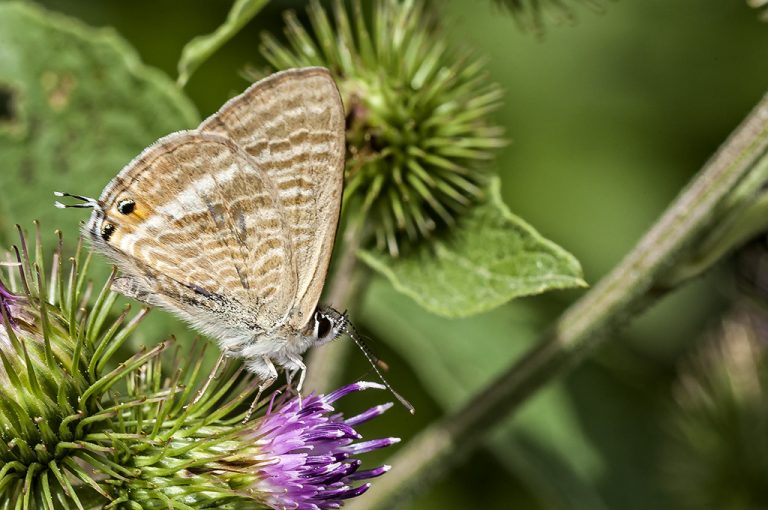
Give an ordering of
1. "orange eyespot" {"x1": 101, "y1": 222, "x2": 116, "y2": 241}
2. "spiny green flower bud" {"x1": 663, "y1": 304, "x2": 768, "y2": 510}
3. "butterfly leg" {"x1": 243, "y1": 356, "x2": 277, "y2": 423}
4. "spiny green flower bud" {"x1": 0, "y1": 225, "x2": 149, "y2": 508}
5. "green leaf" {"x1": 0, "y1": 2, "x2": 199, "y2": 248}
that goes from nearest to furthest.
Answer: "spiny green flower bud" {"x1": 0, "y1": 225, "x2": 149, "y2": 508}
"butterfly leg" {"x1": 243, "y1": 356, "x2": 277, "y2": 423}
"orange eyespot" {"x1": 101, "y1": 222, "x2": 116, "y2": 241}
"green leaf" {"x1": 0, "y1": 2, "x2": 199, "y2": 248}
"spiny green flower bud" {"x1": 663, "y1": 304, "x2": 768, "y2": 510}

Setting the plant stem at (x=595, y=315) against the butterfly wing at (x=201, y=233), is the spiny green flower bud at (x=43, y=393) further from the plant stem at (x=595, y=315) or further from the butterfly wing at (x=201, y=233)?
the plant stem at (x=595, y=315)

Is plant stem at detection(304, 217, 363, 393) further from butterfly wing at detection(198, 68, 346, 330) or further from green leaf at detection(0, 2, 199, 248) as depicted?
green leaf at detection(0, 2, 199, 248)

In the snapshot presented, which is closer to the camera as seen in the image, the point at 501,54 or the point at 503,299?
the point at 503,299

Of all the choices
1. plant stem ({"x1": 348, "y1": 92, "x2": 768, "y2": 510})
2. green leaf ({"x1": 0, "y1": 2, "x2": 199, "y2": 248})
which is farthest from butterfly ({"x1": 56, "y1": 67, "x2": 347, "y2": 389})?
green leaf ({"x1": 0, "y1": 2, "x2": 199, "y2": 248})

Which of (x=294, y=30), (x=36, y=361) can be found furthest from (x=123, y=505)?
(x=294, y=30)

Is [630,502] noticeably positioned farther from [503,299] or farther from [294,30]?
[294,30]

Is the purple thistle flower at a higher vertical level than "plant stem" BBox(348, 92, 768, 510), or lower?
higher

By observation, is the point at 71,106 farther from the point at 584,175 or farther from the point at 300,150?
the point at 584,175

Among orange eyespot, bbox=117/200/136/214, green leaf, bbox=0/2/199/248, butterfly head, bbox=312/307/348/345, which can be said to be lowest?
butterfly head, bbox=312/307/348/345
